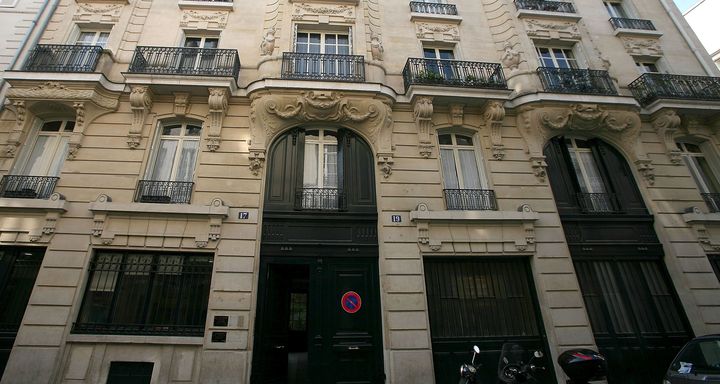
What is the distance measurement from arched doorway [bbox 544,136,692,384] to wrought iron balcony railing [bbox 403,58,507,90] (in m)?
2.62

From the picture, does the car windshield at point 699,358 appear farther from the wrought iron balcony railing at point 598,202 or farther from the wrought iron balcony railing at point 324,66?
the wrought iron balcony railing at point 324,66

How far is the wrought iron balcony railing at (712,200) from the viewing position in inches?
347

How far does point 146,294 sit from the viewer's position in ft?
22.1

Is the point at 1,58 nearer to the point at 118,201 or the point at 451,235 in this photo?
the point at 118,201

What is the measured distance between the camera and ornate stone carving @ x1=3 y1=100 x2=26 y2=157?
24.8 feet

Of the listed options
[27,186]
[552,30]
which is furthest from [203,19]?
[552,30]

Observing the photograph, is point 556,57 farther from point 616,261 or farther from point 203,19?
point 203,19

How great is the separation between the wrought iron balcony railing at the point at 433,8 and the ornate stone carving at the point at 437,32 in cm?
61

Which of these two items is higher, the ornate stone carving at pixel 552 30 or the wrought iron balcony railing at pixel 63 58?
the ornate stone carving at pixel 552 30

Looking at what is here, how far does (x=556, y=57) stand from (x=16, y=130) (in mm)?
15831

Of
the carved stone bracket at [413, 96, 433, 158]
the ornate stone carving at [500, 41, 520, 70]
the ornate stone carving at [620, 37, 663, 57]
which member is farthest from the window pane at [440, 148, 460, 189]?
the ornate stone carving at [620, 37, 663, 57]

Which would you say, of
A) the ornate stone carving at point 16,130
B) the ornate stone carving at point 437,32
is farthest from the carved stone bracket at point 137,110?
the ornate stone carving at point 437,32

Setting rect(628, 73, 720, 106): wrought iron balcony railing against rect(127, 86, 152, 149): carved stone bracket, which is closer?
rect(127, 86, 152, 149): carved stone bracket

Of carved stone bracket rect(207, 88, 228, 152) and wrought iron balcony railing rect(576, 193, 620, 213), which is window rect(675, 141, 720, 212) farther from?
carved stone bracket rect(207, 88, 228, 152)
